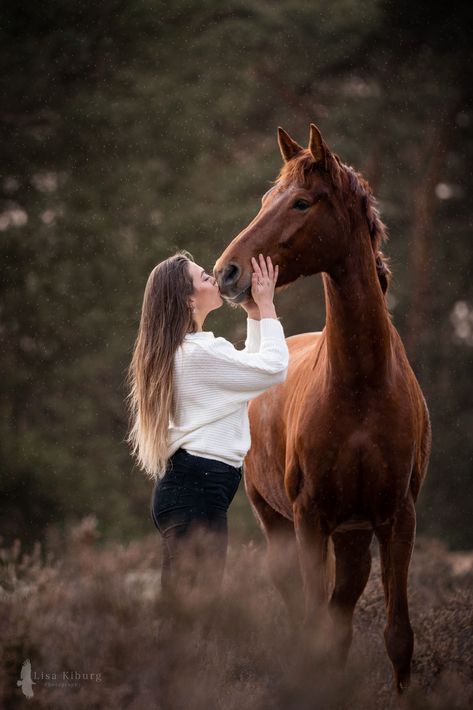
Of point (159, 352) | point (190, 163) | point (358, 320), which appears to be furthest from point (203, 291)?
point (190, 163)

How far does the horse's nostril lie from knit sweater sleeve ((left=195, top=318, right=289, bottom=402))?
200mm

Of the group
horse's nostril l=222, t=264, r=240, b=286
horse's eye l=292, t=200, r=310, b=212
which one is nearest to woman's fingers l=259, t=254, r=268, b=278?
horse's nostril l=222, t=264, r=240, b=286

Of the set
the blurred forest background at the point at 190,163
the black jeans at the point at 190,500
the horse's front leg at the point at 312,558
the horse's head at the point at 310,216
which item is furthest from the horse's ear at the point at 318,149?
the blurred forest background at the point at 190,163

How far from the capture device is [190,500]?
136 inches

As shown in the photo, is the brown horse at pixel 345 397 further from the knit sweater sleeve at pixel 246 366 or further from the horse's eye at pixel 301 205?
the knit sweater sleeve at pixel 246 366

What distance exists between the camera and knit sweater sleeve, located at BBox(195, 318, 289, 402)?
3.50 meters

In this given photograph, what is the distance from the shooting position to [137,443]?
373cm

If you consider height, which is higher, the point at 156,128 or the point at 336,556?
the point at 156,128

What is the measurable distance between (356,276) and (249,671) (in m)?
1.87

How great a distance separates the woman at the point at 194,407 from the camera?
3471mm

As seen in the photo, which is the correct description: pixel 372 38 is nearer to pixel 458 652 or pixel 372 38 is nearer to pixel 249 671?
pixel 458 652

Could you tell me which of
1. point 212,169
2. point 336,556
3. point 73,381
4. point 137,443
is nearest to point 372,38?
point 212,169

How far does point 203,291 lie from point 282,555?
1534mm

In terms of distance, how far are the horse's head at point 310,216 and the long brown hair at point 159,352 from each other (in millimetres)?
293
